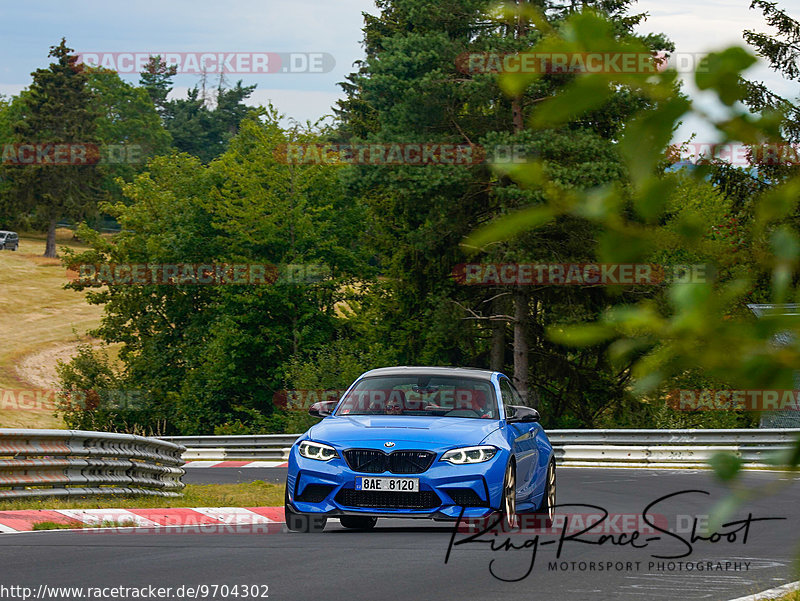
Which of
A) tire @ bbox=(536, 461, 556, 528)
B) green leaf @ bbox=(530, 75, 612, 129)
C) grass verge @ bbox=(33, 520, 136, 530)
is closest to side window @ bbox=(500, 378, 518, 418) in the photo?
tire @ bbox=(536, 461, 556, 528)

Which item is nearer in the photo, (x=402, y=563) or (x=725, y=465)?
Answer: (x=725, y=465)

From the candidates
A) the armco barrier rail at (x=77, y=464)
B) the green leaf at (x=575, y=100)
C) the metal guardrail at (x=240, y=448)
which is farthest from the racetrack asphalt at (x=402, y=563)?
Result: the metal guardrail at (x=240, y=448)

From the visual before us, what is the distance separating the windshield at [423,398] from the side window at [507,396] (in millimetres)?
188

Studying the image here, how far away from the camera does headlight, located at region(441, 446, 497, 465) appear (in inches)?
409

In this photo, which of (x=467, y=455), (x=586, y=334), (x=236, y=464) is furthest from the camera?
(x=236, y=464)

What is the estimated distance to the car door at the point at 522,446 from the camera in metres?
11.1

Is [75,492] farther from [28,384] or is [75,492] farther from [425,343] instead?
[28,384]

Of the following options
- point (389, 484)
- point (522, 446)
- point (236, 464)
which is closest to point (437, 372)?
point (522, 446)

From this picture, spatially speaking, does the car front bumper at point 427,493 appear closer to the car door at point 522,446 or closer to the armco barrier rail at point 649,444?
the car door at point 522,446

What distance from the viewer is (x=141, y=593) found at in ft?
23.0

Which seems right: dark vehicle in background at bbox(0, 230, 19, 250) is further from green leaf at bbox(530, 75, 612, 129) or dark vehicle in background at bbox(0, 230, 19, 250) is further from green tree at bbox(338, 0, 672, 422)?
green leaf at bbox(530, 75, 612, 129)

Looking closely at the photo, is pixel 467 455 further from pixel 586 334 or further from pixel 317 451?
pixel 586 334

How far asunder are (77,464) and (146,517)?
132 centimetres

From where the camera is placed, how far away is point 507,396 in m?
12.2
